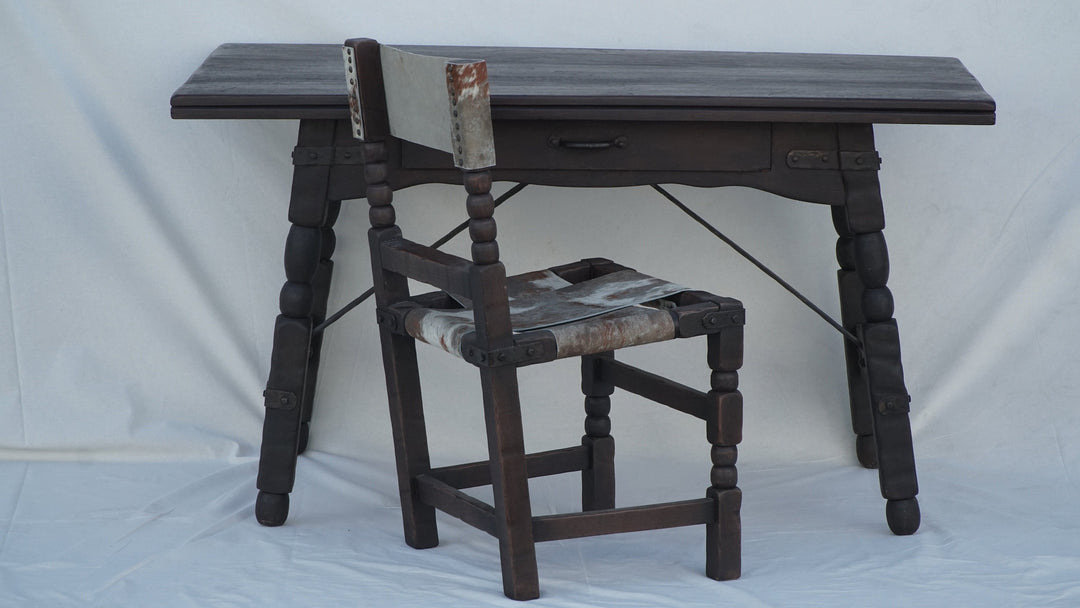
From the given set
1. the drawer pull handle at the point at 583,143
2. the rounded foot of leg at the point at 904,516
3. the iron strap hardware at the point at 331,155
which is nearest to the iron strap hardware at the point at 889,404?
the rounded foot of leg at the point at 904,516

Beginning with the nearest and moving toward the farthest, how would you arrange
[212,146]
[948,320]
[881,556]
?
1. [881,556]
2. [212,146]
3. [948,320]

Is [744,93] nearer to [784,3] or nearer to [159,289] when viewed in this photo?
[784,3]

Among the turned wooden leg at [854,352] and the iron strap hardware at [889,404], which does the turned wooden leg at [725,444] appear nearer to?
the iron strap hardware at [889,404]

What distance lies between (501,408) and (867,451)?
1169mm

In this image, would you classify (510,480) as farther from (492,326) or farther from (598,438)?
(598,438)

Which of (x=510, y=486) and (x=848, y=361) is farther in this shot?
(x=848, y=361)

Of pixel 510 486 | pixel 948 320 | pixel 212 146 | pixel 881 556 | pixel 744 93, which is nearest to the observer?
pixel 510 486

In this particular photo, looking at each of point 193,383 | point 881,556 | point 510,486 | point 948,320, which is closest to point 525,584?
point 510,486

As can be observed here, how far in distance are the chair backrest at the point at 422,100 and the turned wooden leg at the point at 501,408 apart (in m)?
0.06

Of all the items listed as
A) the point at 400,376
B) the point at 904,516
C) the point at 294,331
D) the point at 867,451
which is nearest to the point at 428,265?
the point at 400,376

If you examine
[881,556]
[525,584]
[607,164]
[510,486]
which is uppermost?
[607,164]

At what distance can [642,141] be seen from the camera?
2162 millimetres

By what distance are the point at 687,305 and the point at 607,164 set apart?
29 cm

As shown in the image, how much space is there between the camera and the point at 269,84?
215 cm
